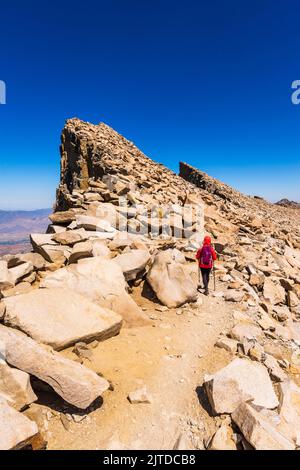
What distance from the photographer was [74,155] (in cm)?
3256

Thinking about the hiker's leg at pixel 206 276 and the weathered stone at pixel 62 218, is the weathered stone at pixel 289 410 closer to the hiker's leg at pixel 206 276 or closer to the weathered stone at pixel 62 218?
the hiker's leg at pixel 206 276

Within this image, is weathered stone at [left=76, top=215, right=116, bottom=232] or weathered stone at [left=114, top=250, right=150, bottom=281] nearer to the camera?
weathered stone at [left=114, top=250, right=150, bottom=281]

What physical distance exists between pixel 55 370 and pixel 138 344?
130 inches

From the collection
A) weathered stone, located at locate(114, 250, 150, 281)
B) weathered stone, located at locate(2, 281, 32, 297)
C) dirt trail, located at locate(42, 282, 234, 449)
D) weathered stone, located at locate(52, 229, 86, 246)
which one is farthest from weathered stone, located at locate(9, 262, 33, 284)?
dirt trail, located at locate(42, 282, 234, 449)

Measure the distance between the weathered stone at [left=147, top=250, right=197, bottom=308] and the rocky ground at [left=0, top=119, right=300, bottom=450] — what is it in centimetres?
4

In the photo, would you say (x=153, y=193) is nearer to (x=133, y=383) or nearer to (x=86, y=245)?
(x=86, y=245)

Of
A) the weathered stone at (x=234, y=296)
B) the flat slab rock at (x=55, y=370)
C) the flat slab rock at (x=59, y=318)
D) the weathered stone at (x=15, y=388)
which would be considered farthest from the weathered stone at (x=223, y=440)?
the weathered stone at (x=234, y=296)

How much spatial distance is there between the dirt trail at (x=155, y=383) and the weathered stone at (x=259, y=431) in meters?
0.80

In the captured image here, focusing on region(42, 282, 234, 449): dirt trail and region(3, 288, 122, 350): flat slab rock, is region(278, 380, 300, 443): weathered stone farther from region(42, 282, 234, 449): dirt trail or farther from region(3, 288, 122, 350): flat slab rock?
region(3, 288, 122, 350): flat slab rock

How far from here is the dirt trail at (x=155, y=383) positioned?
5.83m

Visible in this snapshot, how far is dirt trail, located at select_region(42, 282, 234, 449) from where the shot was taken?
230 inches

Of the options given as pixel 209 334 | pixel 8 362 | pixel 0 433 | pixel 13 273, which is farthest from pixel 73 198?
pixel 0 433

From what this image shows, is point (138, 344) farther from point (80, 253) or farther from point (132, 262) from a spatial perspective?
point (80, 253)

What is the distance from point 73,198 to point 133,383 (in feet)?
48.9
